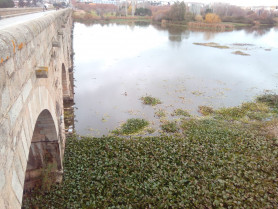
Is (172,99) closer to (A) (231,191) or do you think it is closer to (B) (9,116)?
(A) (231,191)

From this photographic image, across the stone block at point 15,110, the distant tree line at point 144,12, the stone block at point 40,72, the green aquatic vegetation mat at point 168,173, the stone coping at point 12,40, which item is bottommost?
the green aquatic vegetation mat at point 168,173

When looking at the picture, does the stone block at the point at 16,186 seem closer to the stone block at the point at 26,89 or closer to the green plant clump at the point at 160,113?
the stone block at the point at 26,89

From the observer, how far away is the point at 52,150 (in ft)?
21.9

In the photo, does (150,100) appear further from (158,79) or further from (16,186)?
(16,186)

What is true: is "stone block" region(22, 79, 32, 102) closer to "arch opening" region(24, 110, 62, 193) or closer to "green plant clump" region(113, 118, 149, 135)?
"arch opening" region(24, 110, 62, 193)

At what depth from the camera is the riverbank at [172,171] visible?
6.84m

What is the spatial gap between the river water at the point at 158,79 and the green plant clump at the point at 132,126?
1.76 feet

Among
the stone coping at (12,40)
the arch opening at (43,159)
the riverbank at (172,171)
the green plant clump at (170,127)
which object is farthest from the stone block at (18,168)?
the green plant clump at (170,127)

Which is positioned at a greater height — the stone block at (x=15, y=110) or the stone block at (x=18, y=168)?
the stone block at (x=15, y=110)

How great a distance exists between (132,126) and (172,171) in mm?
4406

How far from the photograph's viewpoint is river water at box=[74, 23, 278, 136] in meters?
14.4

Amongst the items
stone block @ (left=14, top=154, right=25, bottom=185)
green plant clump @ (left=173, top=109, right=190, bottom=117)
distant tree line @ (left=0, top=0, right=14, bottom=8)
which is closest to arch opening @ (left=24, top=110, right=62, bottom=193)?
stone block @ (left=14, top=154, right=25, bottom=185)

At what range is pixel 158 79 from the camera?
21031 mm

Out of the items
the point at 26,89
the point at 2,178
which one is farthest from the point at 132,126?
the point at 2,178
